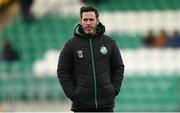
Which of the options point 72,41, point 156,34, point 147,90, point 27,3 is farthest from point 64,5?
point 72,41

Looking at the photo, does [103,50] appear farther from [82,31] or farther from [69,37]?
[69,37]

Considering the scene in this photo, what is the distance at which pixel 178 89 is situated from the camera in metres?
11.5

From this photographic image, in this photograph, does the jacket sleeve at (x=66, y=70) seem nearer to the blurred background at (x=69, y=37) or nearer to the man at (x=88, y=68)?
the man at (x=88, y=68)

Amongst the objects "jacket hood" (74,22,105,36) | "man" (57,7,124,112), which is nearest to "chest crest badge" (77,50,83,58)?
"man" (57,7,124,112)

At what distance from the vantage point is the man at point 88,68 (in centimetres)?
497

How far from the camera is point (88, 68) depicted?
496cm

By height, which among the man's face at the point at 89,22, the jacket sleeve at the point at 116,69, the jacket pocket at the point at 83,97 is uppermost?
the man's face at the point at 89,22

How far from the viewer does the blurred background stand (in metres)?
11.7

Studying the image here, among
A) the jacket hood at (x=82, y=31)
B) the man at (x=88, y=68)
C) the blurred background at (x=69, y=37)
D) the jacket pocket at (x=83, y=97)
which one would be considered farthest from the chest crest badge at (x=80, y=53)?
the blurred background at (x=69, y=37)

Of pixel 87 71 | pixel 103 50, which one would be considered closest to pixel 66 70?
pixel 87 71

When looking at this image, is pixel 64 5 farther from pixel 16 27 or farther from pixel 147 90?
pixel 147 90

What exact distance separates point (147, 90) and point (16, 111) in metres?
2.42

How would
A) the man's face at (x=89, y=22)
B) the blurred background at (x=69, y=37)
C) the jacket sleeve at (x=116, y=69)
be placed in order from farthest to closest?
the blurred background at (x=69, y=37) → the jacket sleeve at (x=116, y=69) → the man's face at (x=89, y=22)

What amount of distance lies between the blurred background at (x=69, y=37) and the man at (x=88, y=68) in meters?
6.17
